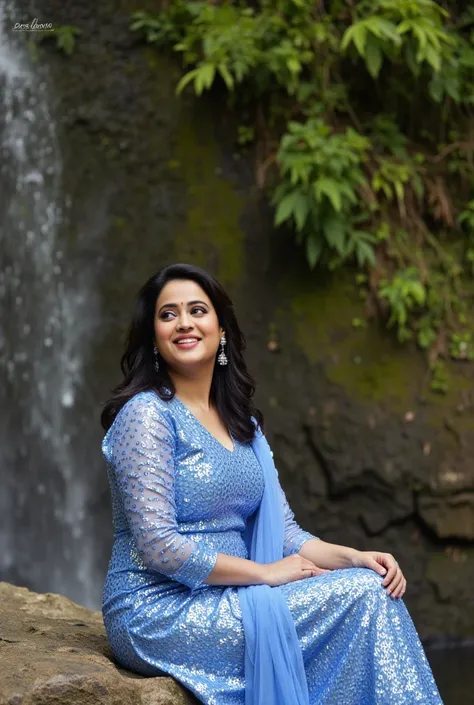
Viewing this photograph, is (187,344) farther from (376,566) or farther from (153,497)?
(376,566)

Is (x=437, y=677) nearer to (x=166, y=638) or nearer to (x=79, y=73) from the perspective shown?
(x=166, y=638)

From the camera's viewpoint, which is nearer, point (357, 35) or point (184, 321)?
point (184, 321)

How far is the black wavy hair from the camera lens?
2.83m

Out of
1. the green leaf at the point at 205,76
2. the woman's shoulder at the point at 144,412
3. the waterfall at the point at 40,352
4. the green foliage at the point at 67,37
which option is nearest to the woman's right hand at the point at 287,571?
the woman's shoulder at the point at 144,412

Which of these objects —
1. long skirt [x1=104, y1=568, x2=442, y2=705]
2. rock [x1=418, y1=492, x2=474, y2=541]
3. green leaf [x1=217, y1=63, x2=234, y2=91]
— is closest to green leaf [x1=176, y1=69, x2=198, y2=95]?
green leaf [x1=217, y1=63, x2=234, y2=91]

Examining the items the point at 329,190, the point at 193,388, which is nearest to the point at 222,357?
the point at 193,388

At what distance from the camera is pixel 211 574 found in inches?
102

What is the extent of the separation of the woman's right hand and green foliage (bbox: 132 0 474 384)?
9.78 ft

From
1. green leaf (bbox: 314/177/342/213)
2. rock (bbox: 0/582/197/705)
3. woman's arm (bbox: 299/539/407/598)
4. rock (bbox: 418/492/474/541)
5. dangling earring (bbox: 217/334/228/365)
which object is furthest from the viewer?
rock (bbox: 418/492/474/541)

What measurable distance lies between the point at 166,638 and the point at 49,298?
146 inches

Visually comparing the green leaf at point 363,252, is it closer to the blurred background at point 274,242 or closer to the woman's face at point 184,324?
the blurred background at point 274,242

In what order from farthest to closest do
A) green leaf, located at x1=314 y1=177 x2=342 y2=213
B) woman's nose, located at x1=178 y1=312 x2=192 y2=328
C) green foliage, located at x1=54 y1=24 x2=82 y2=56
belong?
1. green foliage, located at x1=54 y1=24 x2=82 y2=56
2. green leaf, located at x1=314 y1=177 x2=342 y2=213
3. woman's nose, located at x1=178 y1=312 x2=192 y2=328

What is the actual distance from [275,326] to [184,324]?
9.95ft

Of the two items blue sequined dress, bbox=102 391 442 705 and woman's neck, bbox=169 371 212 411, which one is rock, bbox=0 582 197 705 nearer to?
blue sequined dress, bbox=102 391 442 705
